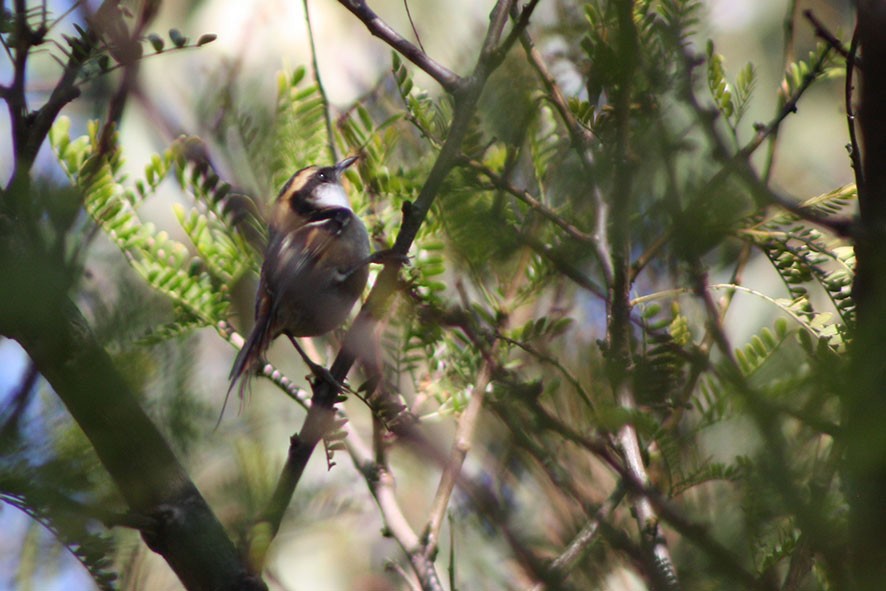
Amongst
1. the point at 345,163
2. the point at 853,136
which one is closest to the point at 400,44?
the point at 345,163

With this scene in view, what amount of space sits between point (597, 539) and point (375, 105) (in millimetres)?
1582

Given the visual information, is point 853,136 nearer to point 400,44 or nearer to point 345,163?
point 400,44

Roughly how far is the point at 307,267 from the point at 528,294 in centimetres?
162

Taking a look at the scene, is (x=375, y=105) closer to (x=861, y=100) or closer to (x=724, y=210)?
(x=861, y=100)

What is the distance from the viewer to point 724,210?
3.83 ft

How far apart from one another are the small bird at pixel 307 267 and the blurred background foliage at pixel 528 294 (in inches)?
6.1

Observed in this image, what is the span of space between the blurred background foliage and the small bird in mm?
154

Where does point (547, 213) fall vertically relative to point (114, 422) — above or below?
above

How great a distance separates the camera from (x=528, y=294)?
252cm

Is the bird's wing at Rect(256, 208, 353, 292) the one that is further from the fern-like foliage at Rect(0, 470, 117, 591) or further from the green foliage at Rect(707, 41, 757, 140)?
the fern-like foliage at Rect(0, 470, 117, 591)

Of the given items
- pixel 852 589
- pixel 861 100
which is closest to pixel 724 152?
pixel 861 100

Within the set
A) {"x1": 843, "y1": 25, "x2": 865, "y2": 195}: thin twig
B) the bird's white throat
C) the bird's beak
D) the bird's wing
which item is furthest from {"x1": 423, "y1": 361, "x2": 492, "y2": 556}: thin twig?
the bird's white throat

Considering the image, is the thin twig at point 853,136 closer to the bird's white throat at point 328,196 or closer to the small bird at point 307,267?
the small bird at point 307,267

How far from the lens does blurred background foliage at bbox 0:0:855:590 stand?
1.20m
